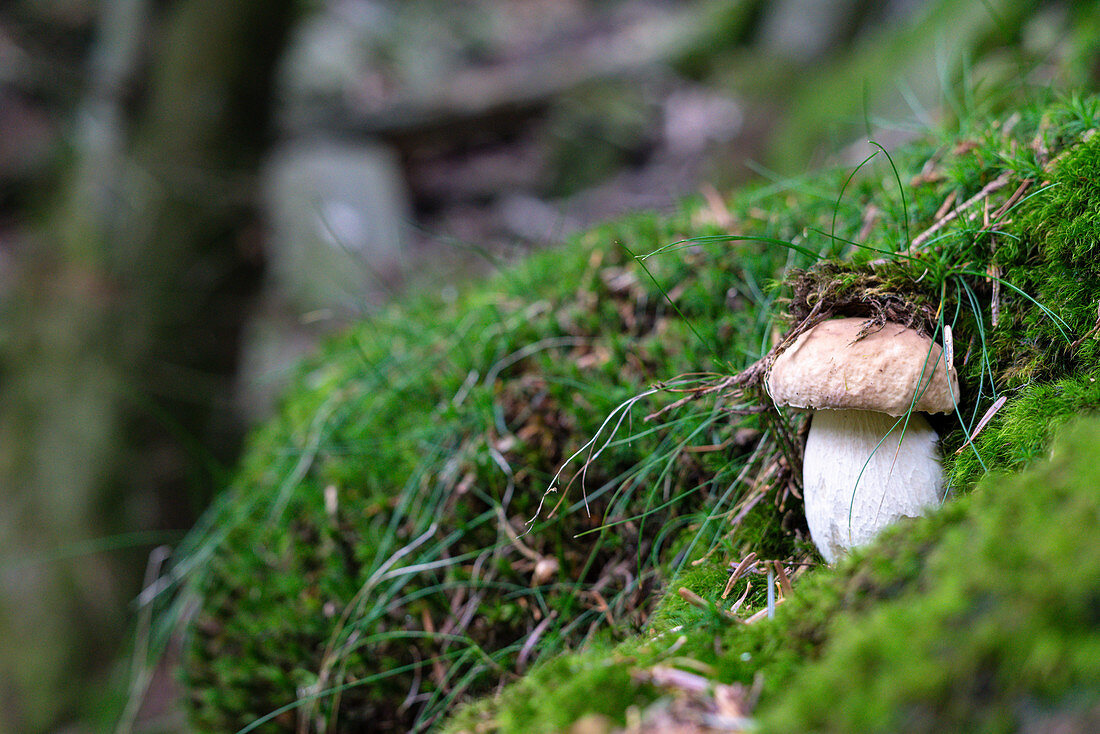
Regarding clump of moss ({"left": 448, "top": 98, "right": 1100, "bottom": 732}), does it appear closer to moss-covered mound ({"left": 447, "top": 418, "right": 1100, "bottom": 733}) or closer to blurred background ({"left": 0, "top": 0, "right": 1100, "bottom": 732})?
moss-covered mound ({"left": 447, "top": 418, "right": 1100, "bottom": 733})

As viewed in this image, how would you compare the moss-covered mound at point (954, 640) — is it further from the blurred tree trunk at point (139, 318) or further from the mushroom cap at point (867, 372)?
the blurred tree trunk at point (139, 318)

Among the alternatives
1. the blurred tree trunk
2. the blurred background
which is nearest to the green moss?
the blurred background

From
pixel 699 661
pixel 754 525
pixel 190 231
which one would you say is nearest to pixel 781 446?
pixel 754 525

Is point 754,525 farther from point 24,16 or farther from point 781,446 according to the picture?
point 24,16

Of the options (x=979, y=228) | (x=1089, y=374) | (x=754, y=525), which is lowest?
(x=754, y=525)

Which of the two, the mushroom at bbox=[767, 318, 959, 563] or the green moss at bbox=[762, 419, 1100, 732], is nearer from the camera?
the green moss at bbox=[762, 419, 1100, 732]

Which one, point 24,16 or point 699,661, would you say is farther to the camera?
point 24,16
